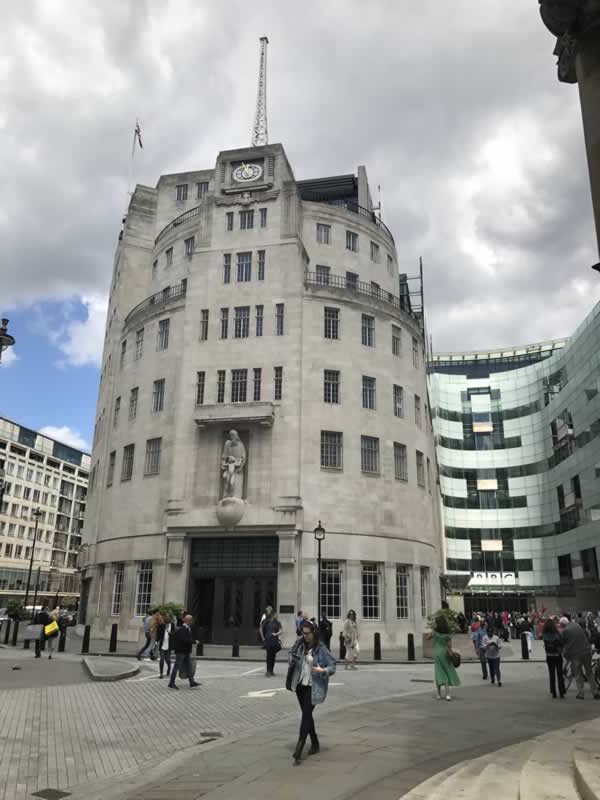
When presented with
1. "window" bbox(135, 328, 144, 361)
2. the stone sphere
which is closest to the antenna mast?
"window" bbox(135, 328, 144, 361)

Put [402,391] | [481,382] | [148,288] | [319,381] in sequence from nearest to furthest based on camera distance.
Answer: [319,381], [402,391], [148,288], [481,382]

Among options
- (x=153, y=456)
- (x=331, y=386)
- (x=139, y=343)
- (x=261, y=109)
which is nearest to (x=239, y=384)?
(x=331, y=386)

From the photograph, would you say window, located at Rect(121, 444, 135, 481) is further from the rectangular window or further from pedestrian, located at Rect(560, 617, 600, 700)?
pedestrian, located at Rect(560, 617, 600, 700)

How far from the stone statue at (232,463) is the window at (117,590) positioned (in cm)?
908

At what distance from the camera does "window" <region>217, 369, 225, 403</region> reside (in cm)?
3631

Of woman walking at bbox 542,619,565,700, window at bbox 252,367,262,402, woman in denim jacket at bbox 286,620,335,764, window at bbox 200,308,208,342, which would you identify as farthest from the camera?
window at bbox 200,308,208,342

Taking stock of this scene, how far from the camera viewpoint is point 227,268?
1553 inches

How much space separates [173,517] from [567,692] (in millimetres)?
22668

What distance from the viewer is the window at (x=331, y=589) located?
32719 mm

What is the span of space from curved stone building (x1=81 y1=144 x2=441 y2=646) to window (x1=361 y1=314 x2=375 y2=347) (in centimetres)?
7

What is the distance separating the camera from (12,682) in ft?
54.0

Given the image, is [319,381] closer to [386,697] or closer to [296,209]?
[296,209]

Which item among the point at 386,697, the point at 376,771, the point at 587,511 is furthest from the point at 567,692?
the point at 587,511

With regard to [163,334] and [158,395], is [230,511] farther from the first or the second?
[163,334]
